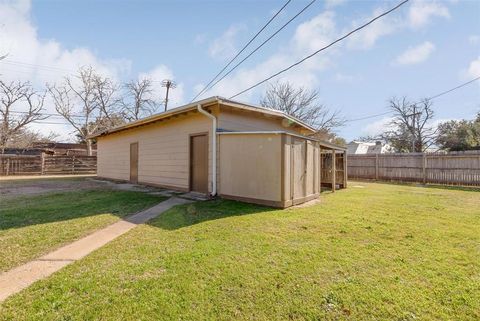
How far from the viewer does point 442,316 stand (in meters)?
2.07

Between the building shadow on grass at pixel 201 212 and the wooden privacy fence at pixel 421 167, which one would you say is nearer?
the building shadow on grass at pixel 201 212

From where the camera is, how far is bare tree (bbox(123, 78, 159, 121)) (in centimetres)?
2878

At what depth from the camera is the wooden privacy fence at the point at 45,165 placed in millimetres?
18031

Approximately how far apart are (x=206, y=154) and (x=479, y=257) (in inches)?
248

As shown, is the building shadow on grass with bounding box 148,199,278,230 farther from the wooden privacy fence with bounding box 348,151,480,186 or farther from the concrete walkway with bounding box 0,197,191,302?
the wooden privacy fence with bounding box 348,151,480,186

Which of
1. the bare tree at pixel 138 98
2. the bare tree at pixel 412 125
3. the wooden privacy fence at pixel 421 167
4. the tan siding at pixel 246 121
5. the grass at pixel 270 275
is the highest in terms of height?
the bare tree at pixel 138 98

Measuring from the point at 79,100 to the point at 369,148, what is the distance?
115ft

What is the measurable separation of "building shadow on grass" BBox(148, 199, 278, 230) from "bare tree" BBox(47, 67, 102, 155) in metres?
24.3

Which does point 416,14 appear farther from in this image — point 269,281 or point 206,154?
point 269,281

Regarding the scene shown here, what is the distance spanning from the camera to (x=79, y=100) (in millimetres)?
26734

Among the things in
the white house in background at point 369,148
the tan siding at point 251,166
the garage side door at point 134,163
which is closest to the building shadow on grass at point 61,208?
the tan siding at point 251,166

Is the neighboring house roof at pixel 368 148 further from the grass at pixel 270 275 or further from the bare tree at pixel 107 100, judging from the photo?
the grass at pixel 270 275

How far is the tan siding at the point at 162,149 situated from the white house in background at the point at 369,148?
26.6 m

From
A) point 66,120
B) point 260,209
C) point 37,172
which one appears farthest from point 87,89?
point 260,209
